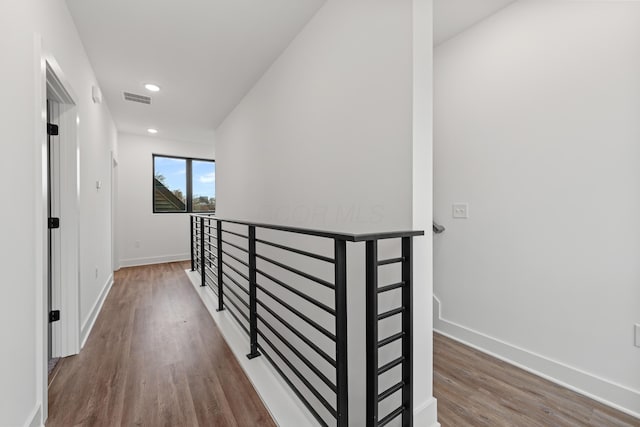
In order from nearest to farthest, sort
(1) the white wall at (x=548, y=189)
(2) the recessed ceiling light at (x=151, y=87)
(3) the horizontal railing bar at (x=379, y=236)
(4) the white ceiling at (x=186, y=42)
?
(3) the horizontal railing bar at (x=379, y=236), (1) the white wall at (x=548, y=189), (4) the white ceiling at (x=186, y=42), (2) the recessed ceiling light at (x=151, y=87)

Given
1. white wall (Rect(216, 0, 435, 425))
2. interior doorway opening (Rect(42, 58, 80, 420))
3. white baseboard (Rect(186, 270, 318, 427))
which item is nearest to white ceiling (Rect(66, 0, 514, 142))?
white wall (Rect(216, 0, 435, 425))

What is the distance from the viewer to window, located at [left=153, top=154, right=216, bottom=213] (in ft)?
18.9

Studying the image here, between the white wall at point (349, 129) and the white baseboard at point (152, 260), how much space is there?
3958mm

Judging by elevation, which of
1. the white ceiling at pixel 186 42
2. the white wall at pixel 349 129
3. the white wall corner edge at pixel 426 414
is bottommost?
the white wall corner edge at pixel 426 414

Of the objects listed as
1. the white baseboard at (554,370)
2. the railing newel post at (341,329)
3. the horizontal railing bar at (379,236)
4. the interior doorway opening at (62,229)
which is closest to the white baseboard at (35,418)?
the interior doorway opening at (62,229)

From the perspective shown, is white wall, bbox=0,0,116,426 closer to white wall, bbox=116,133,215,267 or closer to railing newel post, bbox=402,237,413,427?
railing newel post, bbox=402,237,413,427

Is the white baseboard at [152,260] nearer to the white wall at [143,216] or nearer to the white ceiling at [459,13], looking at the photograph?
the white wall at [143,216]

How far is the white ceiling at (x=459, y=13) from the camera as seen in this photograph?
2.03 m

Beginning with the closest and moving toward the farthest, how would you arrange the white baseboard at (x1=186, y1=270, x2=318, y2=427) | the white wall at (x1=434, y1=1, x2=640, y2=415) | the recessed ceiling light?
the white baseboard at (x1=186, y1=270, x2=318, y2=427), the white wall at (x1=434, y1=1, x2=640, y2=415), the recessed ceiling light

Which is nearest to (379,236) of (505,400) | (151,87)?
(505,400)

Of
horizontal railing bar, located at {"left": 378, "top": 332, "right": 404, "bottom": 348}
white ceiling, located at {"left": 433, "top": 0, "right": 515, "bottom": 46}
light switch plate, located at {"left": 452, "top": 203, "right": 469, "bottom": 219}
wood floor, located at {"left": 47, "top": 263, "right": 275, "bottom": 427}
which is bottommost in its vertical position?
wood floor, located at {"left": 47, "top": 263, "right": 275, "bottom": 427}

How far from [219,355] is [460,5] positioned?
3192mm

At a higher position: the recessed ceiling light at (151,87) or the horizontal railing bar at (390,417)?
the recessed ceiling light at (151,87)

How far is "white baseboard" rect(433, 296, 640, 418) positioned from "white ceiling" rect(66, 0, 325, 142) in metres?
2.81
